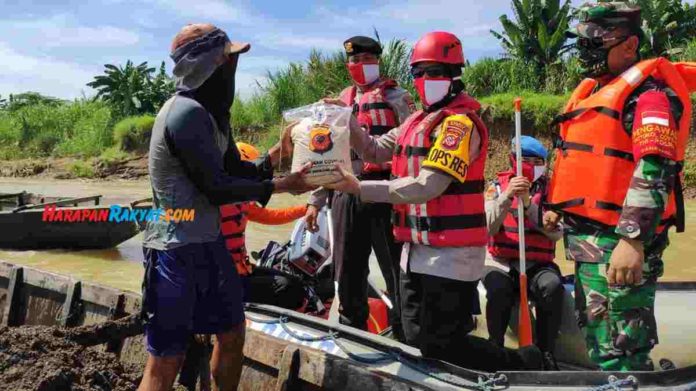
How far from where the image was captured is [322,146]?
98.9 inches

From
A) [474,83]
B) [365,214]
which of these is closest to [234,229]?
[365,214]

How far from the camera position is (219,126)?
2531 mm

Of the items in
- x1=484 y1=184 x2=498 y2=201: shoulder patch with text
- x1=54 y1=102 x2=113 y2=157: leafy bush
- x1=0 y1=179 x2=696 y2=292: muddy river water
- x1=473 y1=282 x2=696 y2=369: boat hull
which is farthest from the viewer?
x1=54 y1=102 x2=113 y2=157: leafy bush

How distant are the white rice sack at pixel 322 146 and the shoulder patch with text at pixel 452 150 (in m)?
0.36

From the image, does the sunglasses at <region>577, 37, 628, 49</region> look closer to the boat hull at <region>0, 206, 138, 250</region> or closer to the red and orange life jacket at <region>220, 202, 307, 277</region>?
the red and orange life jacket at <region>220, 202, 307, 277</region>

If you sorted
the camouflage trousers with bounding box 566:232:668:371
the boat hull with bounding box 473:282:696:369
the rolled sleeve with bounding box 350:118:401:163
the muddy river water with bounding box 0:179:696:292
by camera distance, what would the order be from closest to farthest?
the camouflage trousers with bounding box 566:232:668:371 < the rolled sleeve with bounding box 350:118:401:163 < the boat hull with bounding box 473:282:696:369 < the muddy river water with bounding box 0:179:696:292

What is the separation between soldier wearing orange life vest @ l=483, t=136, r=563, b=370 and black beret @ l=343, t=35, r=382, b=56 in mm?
964

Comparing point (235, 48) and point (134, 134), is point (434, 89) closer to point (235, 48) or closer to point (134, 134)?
point (235, 48)

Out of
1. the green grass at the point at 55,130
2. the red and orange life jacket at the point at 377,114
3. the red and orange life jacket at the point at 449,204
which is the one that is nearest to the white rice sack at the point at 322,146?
the red and orange life jacket at the point at 449,204

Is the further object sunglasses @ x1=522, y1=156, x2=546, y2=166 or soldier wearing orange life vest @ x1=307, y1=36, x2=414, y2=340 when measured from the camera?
sunglasses @ x1=522, y1=156, x2=546, y2=166

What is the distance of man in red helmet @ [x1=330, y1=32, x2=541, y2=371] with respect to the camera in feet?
7.86

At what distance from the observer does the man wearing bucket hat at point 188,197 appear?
229 cm

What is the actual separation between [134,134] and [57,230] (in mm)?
14187

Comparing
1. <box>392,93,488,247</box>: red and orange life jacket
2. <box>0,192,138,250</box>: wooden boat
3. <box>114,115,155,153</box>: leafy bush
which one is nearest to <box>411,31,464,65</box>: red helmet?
<box>392,93,488,247</box>: red and orange life jacket
